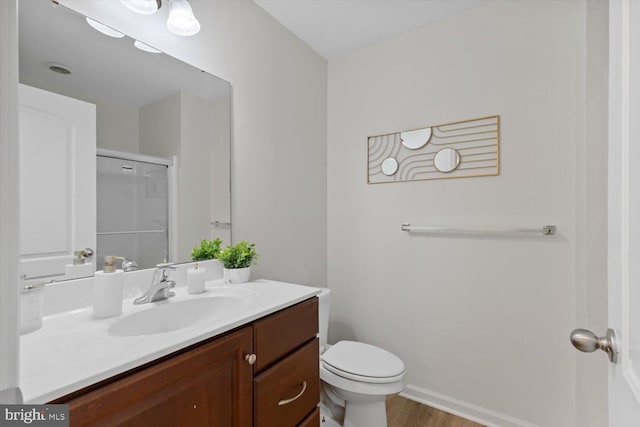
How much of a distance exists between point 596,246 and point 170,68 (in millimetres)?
2086

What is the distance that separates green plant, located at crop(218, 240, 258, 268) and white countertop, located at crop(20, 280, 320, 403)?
0.38 metres

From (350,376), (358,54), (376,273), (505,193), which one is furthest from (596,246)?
(358,54)

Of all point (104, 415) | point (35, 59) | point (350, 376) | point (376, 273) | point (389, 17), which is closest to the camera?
point (104, 415)

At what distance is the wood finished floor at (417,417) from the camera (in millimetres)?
1673

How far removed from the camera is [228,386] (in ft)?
2.75

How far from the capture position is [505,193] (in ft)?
5.34

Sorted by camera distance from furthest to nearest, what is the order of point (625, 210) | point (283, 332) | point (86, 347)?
point (283, 332)
point (86, 347)
point (625, 210)

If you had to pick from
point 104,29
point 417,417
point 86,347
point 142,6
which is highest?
point 142,6

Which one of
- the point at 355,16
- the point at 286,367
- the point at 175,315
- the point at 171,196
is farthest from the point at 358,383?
the point at 355,16

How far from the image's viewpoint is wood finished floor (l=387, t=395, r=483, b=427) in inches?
65.9

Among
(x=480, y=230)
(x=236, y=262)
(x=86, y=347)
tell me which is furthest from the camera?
(x=480, y=230)

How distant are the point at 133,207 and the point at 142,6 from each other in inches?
30.0

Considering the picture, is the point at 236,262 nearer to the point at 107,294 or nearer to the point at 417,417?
the point at 107,294

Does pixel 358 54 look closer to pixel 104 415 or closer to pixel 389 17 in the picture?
pixel 389 17
